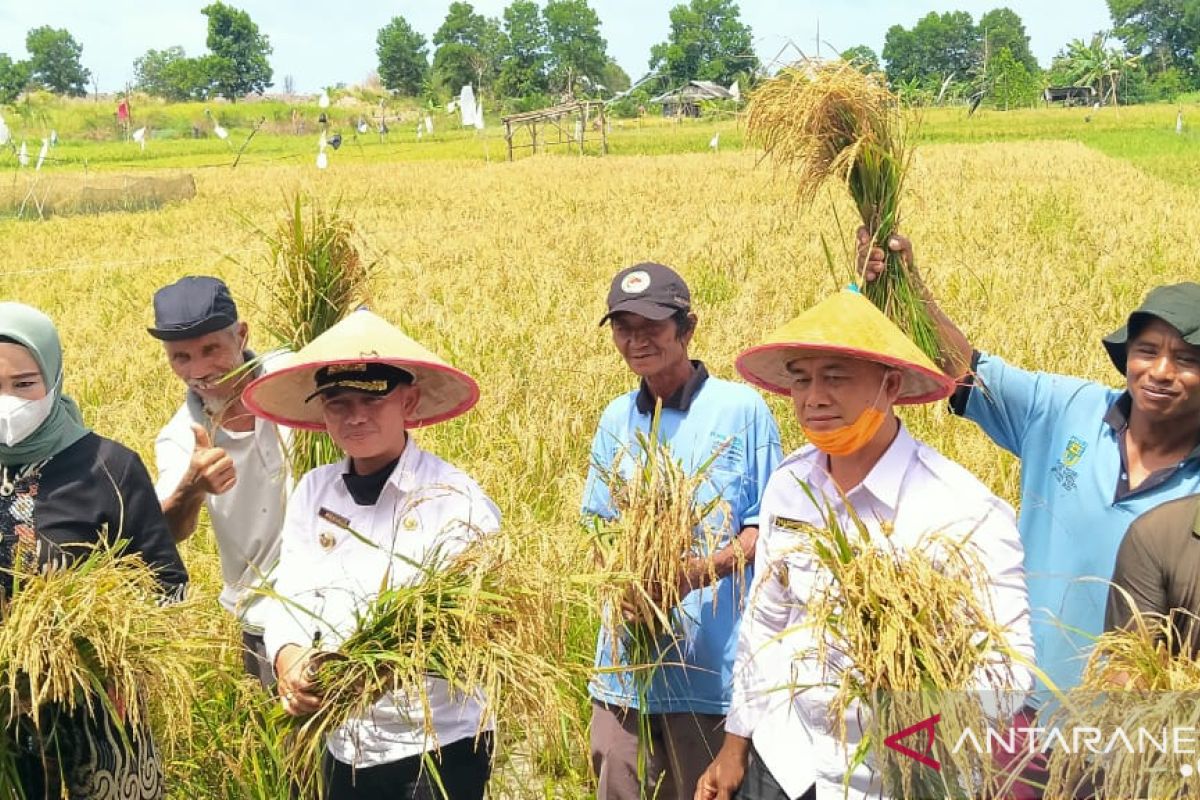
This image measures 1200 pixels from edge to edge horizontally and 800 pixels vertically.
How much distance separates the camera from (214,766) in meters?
2.74

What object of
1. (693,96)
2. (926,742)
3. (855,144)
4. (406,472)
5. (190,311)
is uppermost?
(693,96)

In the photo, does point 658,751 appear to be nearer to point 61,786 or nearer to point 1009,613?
point 1009,613

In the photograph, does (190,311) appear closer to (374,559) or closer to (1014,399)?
(374,559)

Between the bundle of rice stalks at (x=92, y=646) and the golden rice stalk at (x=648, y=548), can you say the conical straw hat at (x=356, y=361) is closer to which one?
the golden rice stalk at (x=648, y=548)

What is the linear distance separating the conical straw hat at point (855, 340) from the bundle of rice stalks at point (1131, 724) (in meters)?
0.60

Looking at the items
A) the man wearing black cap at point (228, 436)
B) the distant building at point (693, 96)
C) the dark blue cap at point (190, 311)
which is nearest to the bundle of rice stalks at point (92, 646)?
the man wearing black cap at point (228, 436)

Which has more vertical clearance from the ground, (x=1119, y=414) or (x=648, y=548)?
(x=1119, y=414)

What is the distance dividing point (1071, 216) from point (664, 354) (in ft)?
32.8

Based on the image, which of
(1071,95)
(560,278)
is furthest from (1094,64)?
(560,278)

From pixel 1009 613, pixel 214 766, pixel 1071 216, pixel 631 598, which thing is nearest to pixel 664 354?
pixel 631 598

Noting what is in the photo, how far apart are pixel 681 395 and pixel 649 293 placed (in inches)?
9.9

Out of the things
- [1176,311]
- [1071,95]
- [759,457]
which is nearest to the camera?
[1176,311]

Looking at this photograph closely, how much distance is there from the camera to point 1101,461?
243 centimetres

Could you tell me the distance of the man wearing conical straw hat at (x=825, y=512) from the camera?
1.95m
